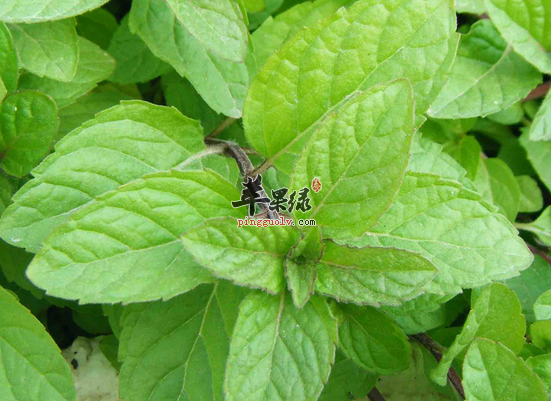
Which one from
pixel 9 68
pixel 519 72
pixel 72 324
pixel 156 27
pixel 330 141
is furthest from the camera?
pixel 72 324

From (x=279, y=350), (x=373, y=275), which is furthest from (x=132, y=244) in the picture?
(x=373, y=275)

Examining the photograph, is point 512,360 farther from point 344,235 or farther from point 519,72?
point 519,72

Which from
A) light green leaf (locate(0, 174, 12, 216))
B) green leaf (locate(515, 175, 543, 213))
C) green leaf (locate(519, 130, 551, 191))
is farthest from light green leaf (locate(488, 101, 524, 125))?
light green leaf (locate(0, 174, 12, 216))

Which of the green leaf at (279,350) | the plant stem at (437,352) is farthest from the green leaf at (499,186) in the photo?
the green leaf at (279,350)

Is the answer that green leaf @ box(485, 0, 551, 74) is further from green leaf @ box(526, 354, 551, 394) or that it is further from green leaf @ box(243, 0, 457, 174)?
green leaf @ box(526, 354, 551, 394)

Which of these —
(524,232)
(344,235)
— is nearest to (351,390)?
(344,235)

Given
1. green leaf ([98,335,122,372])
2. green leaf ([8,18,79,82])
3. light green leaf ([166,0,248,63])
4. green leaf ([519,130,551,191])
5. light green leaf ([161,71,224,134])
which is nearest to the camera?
light green leaf ([166,0,248,63])
